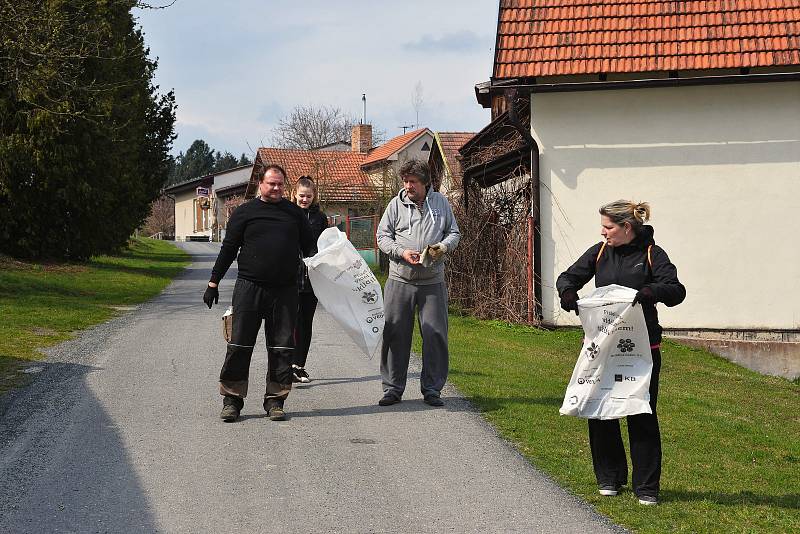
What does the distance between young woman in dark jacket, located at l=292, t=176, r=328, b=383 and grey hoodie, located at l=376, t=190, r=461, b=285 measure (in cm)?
84

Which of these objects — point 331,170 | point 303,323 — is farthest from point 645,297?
point 331,170

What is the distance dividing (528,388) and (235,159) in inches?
6040

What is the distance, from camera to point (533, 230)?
632 inches

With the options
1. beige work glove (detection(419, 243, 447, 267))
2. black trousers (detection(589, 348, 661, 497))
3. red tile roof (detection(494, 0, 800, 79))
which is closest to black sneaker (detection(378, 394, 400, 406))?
beige work glove (detection(419, 243, 447, 267))

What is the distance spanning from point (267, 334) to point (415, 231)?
58.2 inches

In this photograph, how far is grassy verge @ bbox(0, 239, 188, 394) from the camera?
12.4 meters

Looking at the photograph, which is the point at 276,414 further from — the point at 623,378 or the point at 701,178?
the point at 701,178

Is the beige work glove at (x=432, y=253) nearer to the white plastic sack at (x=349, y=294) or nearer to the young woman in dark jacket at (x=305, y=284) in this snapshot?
the white plastic sack at (x=349, y=294)

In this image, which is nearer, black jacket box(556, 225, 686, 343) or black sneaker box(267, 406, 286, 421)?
black jacket box(556, 225, 686, 343)

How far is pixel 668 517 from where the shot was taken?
17.4ft

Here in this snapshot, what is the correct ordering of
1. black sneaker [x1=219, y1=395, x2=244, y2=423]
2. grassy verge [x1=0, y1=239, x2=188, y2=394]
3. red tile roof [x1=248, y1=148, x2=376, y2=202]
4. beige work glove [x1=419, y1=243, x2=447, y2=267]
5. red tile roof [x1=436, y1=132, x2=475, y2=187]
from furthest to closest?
red tile roof [x1=248, y1=148, x2=376, y2=202]
red tile roof [x1=436, y1=132, x2=475, y2=187]
grassy verge [x1=0, y1=239, x2=188, y2=394]
beige work glove [x1=419, y1=243, x2=447, y2=267]
black sneaker [x1=219, y1=395, x2=244, y2=423]

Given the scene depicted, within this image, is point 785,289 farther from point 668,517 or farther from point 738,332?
point 668,517

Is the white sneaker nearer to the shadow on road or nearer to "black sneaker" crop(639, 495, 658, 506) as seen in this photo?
"black sneaker" crop(639, 495, 658, 506)

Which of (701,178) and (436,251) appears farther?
(701,178)
